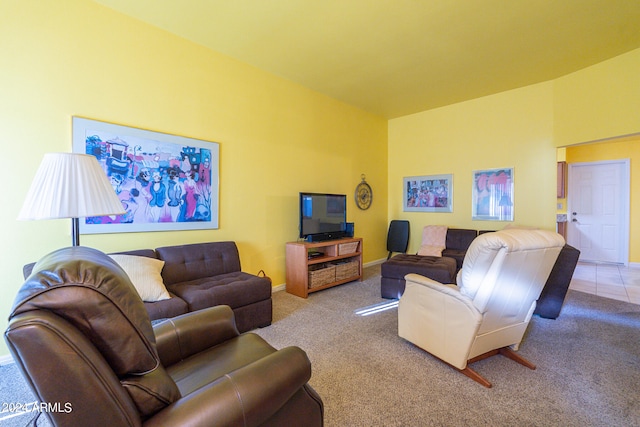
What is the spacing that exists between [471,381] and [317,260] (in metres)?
2.24

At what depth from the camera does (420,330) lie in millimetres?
2213

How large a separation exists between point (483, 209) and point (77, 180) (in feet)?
16.8

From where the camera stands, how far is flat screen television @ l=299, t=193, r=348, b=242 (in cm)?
387

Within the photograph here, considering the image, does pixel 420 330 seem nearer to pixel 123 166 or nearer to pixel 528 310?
pixel 528 310

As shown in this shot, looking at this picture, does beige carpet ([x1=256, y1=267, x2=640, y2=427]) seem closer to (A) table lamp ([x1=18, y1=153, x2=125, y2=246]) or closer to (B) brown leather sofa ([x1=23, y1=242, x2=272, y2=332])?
(B) brown leather sofa ([x1=23, y1=242, x2=272, y2=332])

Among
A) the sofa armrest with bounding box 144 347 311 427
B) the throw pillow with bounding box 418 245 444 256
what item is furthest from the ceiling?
the sofa armrest with bounding box 144 347 311 427

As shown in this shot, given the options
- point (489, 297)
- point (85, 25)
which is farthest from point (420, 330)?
Result: point (85, 25)

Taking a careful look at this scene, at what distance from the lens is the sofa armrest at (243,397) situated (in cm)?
83

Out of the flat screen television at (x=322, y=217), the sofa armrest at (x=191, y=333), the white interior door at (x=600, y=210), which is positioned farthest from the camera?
the white interior door at (x=600, y=210)

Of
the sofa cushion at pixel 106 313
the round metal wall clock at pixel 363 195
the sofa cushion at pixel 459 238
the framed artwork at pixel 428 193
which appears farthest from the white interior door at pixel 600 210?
the sofa cushion at pixel 106 313

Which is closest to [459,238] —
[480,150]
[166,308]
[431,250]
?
[431,250]

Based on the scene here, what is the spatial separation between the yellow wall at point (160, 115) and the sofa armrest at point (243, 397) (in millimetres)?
2279

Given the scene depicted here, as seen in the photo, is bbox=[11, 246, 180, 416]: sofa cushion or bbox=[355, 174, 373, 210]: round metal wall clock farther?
bbox=[355, 174, 373, 210]: round metal wall clock

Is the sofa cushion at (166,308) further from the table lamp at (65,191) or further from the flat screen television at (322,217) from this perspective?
the flat screen television at (322,217)
